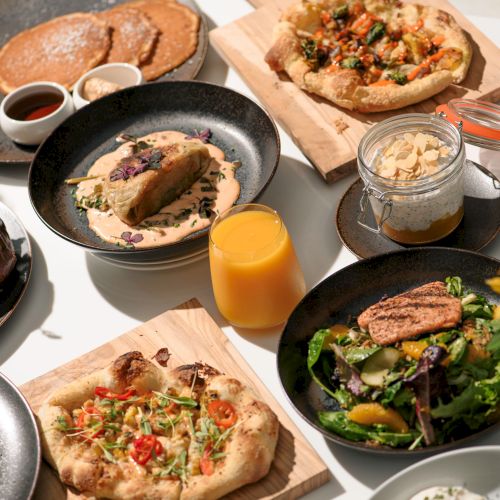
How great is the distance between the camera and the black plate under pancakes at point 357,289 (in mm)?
2095

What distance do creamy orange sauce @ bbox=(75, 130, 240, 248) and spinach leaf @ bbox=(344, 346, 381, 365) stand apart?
82 centimetres

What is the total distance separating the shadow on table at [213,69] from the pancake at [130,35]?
0.84 feet

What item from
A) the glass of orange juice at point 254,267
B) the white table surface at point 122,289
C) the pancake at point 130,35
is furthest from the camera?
the pancake at point 130,35

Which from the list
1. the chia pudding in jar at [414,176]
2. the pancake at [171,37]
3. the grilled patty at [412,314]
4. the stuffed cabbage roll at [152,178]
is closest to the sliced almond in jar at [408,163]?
the chia pudding in jar at [414,176]

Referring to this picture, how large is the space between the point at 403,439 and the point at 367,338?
0.31 metres

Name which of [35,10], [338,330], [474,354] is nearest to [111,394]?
[338,330]

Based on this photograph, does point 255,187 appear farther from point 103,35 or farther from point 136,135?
point 103,35

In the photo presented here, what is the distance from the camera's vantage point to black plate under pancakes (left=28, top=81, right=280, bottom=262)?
2781 mm

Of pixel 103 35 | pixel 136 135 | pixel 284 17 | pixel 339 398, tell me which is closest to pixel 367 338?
pixel 339 398

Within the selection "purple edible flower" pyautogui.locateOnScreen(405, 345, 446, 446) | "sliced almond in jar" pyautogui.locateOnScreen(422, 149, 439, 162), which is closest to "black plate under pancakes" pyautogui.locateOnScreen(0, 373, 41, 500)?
"purple edible flower" pyautogui.locateOnScreen(405, 345, 446, 446)

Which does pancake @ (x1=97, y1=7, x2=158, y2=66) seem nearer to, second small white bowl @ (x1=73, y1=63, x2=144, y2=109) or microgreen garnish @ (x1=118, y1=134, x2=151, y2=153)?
second small white bowl @ (x1=73, y1=63, x2=144, y2=109)

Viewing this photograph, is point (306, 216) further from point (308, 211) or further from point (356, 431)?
point (356, 431)

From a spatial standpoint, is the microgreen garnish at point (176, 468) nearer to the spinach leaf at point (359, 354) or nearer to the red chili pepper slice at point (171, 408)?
the red chili pepper slice at point (171, 408)

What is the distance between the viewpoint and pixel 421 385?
1834mm
